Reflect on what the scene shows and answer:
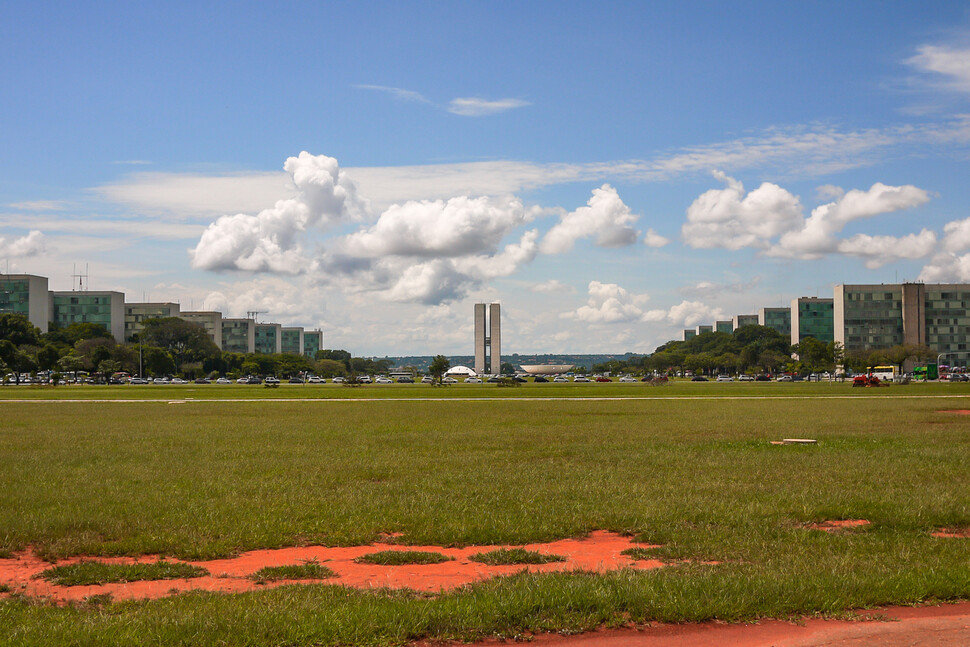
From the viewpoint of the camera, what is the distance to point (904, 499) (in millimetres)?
13305

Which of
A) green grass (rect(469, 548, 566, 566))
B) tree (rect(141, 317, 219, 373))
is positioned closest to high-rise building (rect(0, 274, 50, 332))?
tree (rect(141, 317, 219, 373))

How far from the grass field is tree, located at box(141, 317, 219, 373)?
15459 cm

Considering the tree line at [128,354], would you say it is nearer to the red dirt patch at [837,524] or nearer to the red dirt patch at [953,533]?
the red dirt patch at [837,524]

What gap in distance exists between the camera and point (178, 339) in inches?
6914

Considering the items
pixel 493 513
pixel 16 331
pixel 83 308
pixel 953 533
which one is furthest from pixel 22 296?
pixel 953 533

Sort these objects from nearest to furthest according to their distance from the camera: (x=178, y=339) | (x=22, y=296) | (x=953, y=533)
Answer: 1. (x=953, y=533)
2. (x=178, y=339)
3. (x=22, y=296)

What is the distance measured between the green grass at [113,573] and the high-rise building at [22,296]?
19512cm

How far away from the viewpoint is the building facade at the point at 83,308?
635 ft

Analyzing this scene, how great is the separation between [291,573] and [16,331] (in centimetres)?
14932

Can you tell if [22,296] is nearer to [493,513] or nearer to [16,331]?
[16,331]

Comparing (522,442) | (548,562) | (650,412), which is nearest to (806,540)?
(548,562)

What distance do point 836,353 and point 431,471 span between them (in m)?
146

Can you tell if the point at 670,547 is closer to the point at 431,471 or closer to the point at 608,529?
the point at 608,529

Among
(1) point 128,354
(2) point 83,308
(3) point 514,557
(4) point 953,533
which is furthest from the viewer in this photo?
(2) point 83,308
